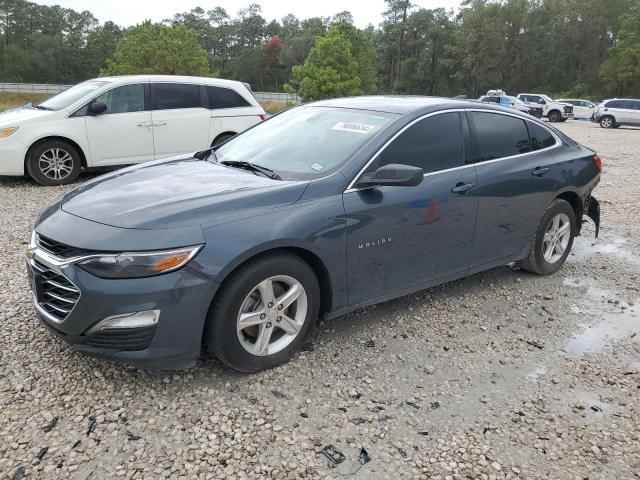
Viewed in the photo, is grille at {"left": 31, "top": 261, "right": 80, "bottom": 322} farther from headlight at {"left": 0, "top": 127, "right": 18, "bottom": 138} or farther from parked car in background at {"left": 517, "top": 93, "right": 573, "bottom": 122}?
parked car in background at {"left": 517, "top": 93, "right": 573, "bottom": 122}

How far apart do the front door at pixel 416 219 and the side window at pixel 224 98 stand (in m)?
6.03

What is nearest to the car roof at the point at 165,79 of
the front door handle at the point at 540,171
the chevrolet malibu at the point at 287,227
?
the chevrolet malibu at the point at 287,227

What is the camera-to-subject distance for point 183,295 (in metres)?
2.75

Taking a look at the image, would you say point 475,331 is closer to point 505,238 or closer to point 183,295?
point 505,238

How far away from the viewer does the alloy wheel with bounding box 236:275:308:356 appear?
3047 mm

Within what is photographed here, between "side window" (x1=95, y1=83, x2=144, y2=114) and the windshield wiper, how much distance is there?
518 centimetres

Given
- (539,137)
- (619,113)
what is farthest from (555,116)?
(539,137)

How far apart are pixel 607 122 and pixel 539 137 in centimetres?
2743

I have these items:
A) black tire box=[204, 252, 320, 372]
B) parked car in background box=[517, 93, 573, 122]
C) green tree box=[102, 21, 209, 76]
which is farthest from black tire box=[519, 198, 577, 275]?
green tree box=[102, 21, 209, 76]

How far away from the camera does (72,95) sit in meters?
8.33

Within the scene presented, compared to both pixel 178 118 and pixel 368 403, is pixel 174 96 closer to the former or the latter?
pixel 178 118

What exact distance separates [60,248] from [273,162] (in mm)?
1481

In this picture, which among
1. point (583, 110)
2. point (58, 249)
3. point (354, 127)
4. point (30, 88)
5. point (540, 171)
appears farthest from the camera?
point (30, 88)

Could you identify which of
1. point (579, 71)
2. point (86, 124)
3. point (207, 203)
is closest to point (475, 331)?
point (207, 203)
